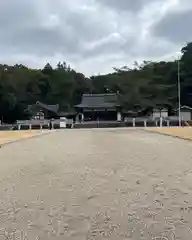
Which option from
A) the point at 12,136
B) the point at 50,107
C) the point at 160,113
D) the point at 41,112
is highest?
the point at 50,107

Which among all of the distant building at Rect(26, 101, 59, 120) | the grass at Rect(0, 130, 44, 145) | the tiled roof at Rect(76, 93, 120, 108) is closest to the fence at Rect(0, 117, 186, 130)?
the tiled roof at Rect(76, 93, 120, 108)

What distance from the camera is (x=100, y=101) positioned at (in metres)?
81.9

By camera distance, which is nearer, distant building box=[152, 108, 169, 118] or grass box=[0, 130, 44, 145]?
grass box=[0, 130, 44, 145]

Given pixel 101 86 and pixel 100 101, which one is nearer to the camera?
pixel 100 101

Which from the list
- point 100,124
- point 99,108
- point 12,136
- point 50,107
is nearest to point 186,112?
point 99,108

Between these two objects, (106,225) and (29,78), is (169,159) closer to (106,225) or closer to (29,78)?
(106,225)

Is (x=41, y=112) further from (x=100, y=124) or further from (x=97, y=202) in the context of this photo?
(x=97, y=202)

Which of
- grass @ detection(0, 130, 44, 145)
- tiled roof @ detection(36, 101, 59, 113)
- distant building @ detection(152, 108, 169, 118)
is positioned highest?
tiled roof @ detection(36, 101, 59, 113)

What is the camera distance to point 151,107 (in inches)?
2921

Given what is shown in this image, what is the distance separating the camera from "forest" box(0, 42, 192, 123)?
7612cm

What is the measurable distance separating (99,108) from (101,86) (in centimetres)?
2149

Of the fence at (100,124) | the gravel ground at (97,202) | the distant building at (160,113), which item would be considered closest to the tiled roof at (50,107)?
the fence at (100,124)

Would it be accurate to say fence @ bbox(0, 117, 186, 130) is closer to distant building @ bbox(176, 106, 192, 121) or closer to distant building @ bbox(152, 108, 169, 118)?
distant building @ bbox(152, 108, 169, 118)

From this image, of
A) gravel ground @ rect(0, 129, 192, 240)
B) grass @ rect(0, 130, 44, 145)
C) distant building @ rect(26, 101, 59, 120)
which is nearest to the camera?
gravel ground @ rect(0, 129, 192, 240)
